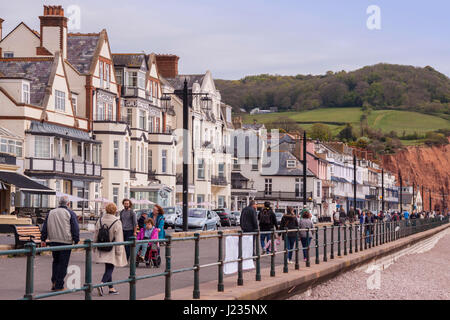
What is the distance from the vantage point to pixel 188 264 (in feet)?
63.5

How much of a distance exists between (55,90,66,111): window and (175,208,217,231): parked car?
12350 mm

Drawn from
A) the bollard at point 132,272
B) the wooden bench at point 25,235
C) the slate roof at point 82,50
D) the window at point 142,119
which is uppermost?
the slate roof at point 82,50

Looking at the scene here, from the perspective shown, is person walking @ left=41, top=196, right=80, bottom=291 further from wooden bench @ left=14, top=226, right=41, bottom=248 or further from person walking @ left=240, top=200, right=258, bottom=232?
wooden bench @ left=14, top=226, right=41, bottom=248

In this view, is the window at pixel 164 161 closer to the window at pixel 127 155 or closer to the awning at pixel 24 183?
the window at pixel 127 155

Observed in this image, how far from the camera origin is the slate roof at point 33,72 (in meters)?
52.6

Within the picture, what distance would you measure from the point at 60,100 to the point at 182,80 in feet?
77.4

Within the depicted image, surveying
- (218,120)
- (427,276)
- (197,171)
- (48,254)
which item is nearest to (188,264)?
(48,254)

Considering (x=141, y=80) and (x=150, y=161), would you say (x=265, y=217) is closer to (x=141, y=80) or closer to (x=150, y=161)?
(x=141, y=80)

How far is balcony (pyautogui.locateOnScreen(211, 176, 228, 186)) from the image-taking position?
8082 cm

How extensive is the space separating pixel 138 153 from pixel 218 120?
74.3ft

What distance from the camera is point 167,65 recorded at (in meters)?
78.0

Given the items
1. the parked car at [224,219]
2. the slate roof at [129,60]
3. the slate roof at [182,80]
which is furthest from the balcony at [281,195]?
the slate roof at [129,60]

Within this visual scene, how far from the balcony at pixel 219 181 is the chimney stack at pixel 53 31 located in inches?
1081

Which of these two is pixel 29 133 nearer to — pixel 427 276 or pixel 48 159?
pixel 48 159
